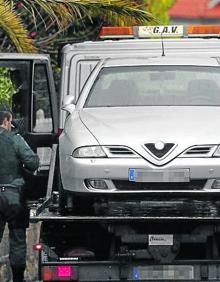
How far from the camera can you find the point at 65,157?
31.0 feet

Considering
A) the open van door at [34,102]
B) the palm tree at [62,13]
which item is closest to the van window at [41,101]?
the open van door at [34,102]

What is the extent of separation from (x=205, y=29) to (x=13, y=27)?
2.58 meters

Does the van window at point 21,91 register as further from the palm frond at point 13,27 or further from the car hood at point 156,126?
the car hood at point 156,126

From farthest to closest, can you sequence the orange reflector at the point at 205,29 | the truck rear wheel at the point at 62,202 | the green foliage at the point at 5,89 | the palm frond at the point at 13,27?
1. the orange reflector at the point at 205,29
2. the green foliage at the point at 5,89
3. the palm frond at the point at 13,27
4. the truck rear wheel at the point at 62,202

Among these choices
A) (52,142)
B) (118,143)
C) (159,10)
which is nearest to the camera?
(118,143)

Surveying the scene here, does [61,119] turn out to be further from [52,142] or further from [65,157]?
[65,157]

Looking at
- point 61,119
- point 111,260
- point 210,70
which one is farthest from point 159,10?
point 111,260

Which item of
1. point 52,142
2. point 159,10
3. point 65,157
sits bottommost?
point 159,10

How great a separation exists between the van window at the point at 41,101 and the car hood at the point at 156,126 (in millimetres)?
2638

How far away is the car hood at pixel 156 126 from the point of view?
9164 mm

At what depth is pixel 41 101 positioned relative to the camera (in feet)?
41.9

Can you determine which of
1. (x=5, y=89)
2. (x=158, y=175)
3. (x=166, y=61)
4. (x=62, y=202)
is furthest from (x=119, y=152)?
(x=5, y=89)

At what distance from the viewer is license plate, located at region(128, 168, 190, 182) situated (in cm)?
909

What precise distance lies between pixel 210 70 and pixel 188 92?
458 mm
